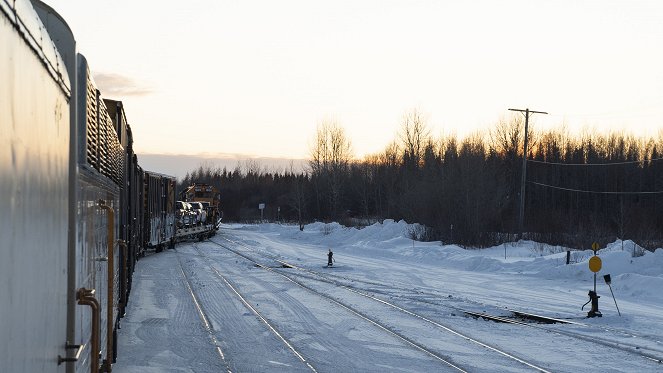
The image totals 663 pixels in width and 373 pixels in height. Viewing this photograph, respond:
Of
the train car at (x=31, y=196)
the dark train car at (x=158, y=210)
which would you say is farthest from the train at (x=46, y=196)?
the dark train car at (x=158, y=210)

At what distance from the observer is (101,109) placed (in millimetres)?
7449

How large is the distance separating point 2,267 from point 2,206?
17cm

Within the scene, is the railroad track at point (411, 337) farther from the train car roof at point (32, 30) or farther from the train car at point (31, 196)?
the train car roof at point (32, 30)

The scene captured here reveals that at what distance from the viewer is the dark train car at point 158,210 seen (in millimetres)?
31297

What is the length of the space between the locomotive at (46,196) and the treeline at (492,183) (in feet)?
173

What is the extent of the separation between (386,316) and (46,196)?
1464 centimetres

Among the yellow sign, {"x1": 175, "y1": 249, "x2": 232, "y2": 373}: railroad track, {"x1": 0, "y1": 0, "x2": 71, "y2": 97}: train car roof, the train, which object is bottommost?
{"x1": 175, "y1": 249, "x2": 232, "y2": 373}: railroad track

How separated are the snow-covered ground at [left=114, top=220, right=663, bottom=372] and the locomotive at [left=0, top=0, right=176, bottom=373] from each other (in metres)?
6.28

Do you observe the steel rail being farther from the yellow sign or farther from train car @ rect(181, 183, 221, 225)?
train car @ rect(181, 183, 221, 225)

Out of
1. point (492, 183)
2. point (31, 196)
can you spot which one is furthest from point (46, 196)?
point (492, 183)

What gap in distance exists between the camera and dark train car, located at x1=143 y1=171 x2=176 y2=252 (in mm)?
31297

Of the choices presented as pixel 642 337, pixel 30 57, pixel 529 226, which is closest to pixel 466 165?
pixel 529 226

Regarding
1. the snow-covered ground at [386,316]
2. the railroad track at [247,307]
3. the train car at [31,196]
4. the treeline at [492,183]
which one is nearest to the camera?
the train car at [31,196]

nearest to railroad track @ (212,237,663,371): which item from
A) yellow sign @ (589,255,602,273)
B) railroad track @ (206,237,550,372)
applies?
railroad track @ (206,237,550,372)
